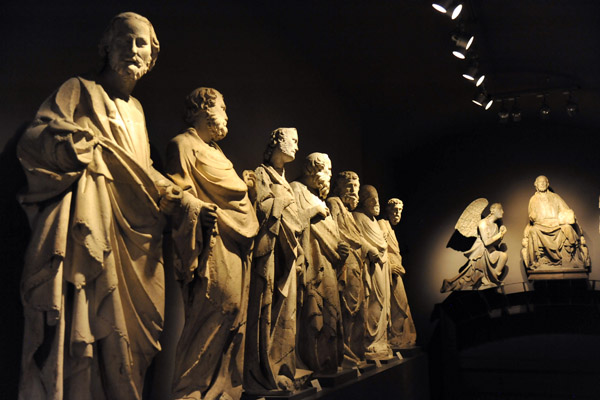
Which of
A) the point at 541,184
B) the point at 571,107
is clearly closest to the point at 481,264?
the point at 541,184

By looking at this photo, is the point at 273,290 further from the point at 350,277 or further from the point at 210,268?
the point at 350,277

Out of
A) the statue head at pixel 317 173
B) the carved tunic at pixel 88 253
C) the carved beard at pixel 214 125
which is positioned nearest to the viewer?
the carved tunic at pixel 88 253

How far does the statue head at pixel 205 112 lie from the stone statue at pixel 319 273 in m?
1.65

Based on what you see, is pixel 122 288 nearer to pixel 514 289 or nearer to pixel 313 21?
pixel 313 21

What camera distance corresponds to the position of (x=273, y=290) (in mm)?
5672

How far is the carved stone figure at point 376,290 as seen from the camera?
8359 millimetres

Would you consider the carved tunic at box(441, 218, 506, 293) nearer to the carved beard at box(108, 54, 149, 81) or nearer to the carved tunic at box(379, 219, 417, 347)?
the carved tunic at box(379, 219, 417, 347)

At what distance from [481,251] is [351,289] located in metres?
5.25

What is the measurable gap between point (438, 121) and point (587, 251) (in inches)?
142

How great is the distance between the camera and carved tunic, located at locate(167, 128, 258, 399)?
425cm

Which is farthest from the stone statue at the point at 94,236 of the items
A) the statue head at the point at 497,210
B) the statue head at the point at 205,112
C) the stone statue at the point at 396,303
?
the statue head at the point at 497,210

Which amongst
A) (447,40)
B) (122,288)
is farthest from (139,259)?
(447,40)

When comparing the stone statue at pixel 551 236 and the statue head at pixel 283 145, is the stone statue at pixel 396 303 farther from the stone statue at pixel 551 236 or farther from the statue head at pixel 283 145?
the statue head at pixel 283 145

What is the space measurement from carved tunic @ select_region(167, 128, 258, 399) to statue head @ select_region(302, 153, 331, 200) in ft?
6.67
